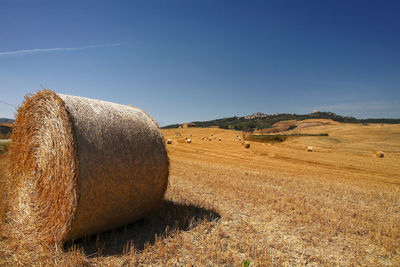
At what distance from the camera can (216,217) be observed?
193 inches

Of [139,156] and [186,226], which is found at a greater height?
[139,156]

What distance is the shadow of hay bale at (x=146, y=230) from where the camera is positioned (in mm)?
3549

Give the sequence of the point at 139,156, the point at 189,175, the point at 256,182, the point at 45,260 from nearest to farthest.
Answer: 1. the point at 45,260
2. the point at 139,156
3. the point at 256,182
4. the point at 189,175

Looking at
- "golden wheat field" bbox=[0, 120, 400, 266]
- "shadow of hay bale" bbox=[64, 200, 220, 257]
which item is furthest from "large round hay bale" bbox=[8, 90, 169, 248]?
"golden wheat field" bbox=[0, 120, 400, 266]

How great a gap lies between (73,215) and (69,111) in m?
1.63

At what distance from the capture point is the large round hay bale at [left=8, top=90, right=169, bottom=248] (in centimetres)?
361

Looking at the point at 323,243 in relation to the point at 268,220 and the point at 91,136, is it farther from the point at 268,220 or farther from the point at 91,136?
the point at 91,136

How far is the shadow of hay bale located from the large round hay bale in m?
0.18

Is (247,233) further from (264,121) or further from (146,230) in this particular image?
(264,121)

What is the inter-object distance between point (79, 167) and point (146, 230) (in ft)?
5.62

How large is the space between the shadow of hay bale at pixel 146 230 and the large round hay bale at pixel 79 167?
180mm

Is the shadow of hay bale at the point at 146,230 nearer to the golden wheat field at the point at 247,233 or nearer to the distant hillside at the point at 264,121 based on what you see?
the golden wheat field at the point at 247,233

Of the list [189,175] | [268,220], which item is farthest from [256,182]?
[268,220]

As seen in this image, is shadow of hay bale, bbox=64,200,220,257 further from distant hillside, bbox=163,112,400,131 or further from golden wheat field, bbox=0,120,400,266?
distant hillside, bbox=163,112,400,131
